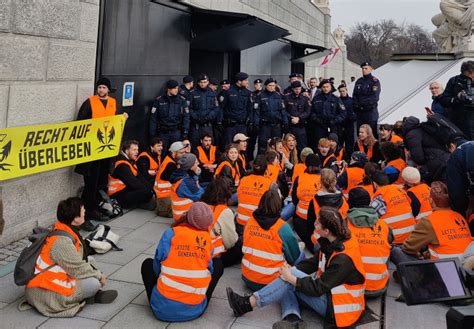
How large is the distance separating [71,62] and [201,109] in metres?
3.41

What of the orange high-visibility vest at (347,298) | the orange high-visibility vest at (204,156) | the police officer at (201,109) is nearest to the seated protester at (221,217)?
the orange high-visibility vest at (347,298)

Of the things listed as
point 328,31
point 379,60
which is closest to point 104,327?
point 328,31

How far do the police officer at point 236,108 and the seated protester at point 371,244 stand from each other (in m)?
6.14

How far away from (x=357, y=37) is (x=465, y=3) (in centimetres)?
5858

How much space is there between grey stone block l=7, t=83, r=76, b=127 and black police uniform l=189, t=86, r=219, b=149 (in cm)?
318

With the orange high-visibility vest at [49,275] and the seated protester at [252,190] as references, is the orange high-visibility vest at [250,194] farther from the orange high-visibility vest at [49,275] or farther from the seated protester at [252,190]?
the orange high-visibility vest at [49,275]

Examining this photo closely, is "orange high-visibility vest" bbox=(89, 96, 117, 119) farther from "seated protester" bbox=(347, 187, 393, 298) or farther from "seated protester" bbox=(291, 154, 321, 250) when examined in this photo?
"seated protester" bbox=(347, 187, 393, 298)

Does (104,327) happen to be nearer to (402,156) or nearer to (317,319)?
(317,319)

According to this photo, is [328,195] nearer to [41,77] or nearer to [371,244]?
[371,244]

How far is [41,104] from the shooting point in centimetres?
643

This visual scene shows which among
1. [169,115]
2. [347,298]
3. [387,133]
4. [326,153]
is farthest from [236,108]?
[347,298]

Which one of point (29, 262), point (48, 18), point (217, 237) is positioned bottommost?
point (29, 262)

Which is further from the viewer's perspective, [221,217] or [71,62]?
[71,62]

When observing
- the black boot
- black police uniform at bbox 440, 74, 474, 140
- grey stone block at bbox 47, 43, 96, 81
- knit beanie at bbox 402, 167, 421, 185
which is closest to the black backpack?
the black boot
